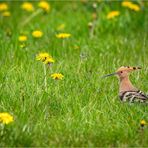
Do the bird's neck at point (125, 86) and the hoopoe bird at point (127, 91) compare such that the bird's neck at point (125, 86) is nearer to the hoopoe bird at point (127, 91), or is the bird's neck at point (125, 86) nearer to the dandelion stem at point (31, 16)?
the hoopoe bird at point (127, 91)

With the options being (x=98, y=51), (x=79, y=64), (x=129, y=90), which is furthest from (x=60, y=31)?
(x=129, y=90)

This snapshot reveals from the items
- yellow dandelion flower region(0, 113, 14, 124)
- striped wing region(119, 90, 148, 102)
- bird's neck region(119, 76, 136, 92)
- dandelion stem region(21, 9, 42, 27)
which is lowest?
yellow dandelion flower region(0, 113, 14, 124)

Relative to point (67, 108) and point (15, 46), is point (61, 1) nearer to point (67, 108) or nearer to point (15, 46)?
point (15, 46)

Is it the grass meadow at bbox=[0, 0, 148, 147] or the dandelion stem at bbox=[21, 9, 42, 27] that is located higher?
the dandelion stem at bbox=[21, 9, 42, 27]

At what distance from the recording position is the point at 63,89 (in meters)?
5.44

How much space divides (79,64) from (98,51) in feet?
2.80

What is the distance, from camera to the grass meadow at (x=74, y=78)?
4.60 m

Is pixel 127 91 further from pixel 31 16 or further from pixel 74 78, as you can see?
pixel 31 16

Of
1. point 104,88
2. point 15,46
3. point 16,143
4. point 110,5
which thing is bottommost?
point 16,143

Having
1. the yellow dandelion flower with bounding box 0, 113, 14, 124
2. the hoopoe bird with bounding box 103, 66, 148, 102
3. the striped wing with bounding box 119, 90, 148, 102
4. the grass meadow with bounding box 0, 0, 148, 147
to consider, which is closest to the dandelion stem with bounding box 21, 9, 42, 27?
the grass meadow with bounding box 0, 0, 148, 147

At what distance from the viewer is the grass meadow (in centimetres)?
460

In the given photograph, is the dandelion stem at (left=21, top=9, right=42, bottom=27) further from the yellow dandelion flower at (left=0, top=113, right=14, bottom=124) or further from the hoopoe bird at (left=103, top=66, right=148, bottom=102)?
the yellow dandelion flower at (left=0, top=113, right=14, bottom=124)

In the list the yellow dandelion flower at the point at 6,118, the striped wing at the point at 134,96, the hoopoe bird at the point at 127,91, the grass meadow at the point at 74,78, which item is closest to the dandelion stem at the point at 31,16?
the grass meadow at the point at 74,78

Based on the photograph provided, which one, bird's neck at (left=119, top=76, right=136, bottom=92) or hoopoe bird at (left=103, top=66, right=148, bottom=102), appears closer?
hoopoe bird at (left=103, top=66, right=148, bottom=102)
